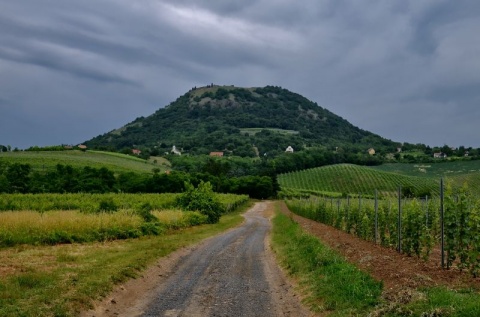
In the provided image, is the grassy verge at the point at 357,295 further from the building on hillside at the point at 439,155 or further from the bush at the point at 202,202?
the building on hillside at the point at 439,155

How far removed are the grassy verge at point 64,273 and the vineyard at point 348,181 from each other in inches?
3333

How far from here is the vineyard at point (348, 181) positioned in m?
105

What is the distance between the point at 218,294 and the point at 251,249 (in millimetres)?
11288

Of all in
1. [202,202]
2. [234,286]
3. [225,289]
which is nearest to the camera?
[225,289]

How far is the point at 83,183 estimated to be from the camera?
6900cm

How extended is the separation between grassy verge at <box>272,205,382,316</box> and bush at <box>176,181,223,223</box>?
2587 cm

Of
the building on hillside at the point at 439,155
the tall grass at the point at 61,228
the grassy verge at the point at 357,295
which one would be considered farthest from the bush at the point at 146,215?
the building on hillside at the point at 439,155

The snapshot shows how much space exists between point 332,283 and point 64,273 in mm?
7750

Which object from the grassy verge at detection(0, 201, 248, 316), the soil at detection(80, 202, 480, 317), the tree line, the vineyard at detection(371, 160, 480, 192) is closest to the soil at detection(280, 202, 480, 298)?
the soil at detection(80, 202, 480, 317)

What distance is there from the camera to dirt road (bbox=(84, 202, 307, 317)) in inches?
434

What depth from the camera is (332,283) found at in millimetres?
12195

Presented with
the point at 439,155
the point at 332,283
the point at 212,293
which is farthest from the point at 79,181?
the point at 439,155

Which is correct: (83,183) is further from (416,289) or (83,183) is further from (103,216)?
(416,289)

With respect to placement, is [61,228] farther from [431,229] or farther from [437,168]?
[437,168]
